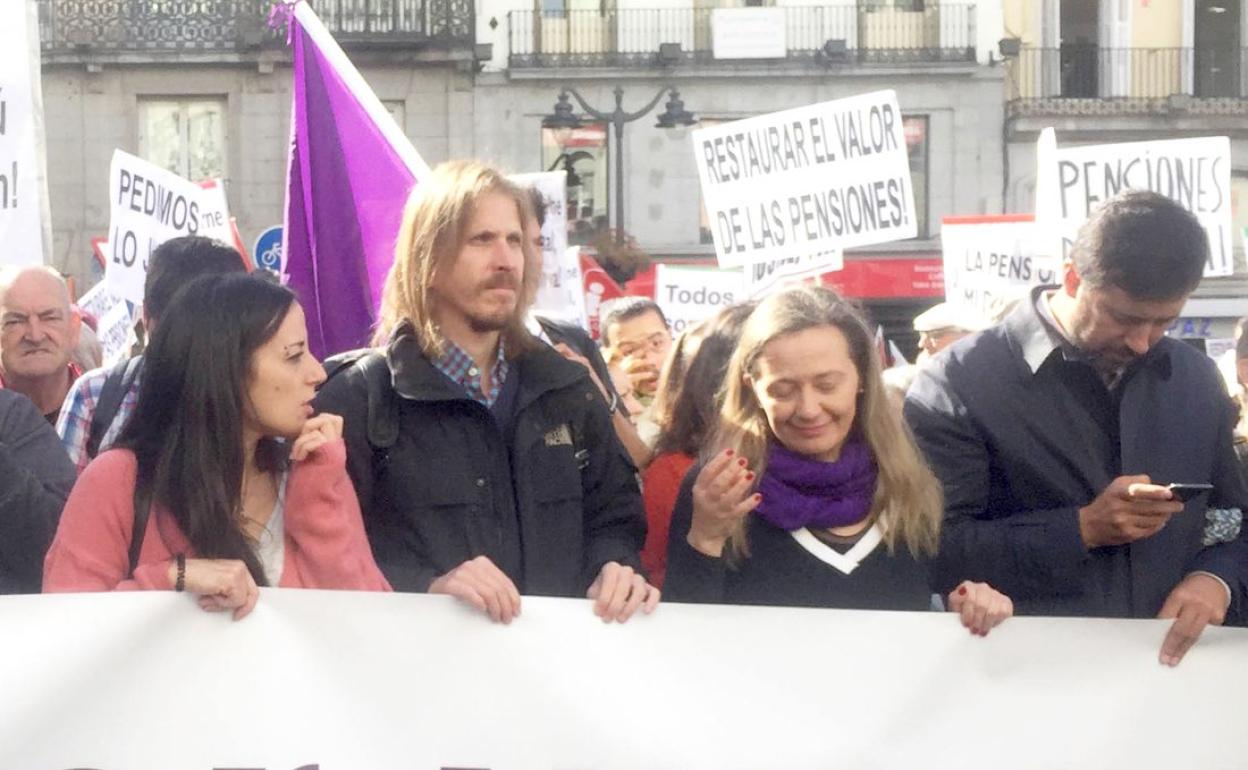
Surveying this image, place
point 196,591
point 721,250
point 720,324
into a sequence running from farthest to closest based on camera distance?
point 721,250
point 720,324
point 196,591

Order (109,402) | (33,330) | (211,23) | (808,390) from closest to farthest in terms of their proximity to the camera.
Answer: (808,390) → (109,402) → (33,330) → (211,23)

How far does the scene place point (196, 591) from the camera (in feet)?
11.2

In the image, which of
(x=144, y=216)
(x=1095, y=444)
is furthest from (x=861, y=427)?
(x=144, y=216)

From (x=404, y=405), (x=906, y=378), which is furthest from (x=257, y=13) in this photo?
(x=404, y=405)

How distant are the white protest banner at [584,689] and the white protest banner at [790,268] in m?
5.84

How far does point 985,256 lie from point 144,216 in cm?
426

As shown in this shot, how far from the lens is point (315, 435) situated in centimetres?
350

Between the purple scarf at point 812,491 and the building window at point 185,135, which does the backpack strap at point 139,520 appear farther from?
the building window at point 185,135

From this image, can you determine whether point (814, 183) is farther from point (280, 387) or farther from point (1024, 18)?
point (1024, 18)

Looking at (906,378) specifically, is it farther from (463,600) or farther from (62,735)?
(62,735)

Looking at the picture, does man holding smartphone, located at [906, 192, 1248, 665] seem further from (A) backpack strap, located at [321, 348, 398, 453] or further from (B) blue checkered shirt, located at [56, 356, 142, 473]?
(B) blue checkered shirt, located at [56, 356, 142, 473]

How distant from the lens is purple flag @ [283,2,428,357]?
5398 mm

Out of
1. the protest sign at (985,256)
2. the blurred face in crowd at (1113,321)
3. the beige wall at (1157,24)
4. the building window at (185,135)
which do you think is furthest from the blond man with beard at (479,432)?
the beige wall at (1157,24)

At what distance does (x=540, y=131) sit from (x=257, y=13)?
426 cm
